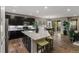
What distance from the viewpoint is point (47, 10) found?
6.46ft

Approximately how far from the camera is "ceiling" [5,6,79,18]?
193cm

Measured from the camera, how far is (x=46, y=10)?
6.45ft

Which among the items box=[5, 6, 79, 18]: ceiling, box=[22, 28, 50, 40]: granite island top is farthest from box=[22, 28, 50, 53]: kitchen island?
box=[5, 6, 79, 18]: ceiling

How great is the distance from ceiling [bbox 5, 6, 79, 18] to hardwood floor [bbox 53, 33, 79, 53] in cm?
41

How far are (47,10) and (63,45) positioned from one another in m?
0.73

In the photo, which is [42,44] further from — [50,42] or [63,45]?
[63,45]

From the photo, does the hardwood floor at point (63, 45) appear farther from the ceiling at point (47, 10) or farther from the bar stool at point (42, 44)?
the ceiling at point (47, 10)

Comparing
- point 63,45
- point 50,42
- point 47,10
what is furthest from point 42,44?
point 47,10

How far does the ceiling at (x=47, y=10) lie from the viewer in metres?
1.93

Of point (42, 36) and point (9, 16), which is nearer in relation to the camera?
point (9, 16)
